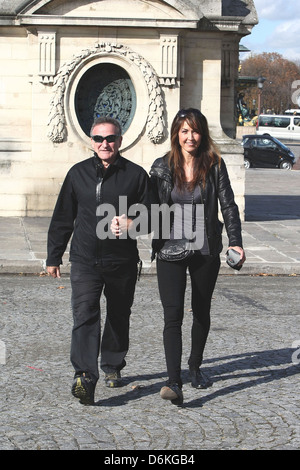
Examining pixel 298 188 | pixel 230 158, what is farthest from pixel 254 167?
pixel 230 158

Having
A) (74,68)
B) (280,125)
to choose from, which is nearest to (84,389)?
(74,68)

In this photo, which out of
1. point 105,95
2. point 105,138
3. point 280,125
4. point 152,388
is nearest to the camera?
point 105,138

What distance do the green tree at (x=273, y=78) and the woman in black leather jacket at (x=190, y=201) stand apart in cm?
10060

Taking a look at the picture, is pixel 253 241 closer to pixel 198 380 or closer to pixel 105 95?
pixel 105 95

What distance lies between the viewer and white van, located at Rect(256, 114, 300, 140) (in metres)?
67.8

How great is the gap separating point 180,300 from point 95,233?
0.70m

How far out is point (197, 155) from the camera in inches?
245

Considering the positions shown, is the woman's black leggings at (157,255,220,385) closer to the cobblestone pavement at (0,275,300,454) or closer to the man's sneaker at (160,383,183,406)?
the man's sneaker at (160,383,183,406)

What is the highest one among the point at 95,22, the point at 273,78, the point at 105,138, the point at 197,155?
the point at 273,78

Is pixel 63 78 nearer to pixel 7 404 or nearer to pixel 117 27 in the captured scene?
pixel 117 27

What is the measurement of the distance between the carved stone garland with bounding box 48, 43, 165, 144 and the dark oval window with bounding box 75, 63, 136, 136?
11.2 inches

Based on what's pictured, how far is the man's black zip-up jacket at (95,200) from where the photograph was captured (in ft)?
19.7

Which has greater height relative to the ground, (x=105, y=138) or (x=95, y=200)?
(x=105, y=138)
